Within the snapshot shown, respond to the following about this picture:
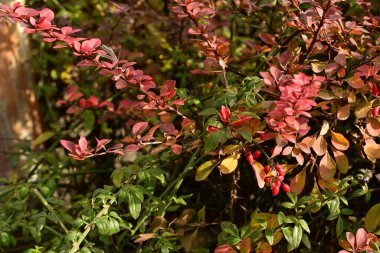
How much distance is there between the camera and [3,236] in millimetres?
1820

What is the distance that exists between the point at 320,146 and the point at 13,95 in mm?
1556

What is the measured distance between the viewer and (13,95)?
8.96ft

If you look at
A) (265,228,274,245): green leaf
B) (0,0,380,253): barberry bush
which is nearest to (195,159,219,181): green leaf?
(0,0,380,253): barberry bush

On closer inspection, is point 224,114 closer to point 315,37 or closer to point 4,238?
point 315,37

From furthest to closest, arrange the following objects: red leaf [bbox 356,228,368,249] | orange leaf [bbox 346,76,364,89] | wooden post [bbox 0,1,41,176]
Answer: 1. wooden post [bbox 0,1,41,176]
2. orange leaf [bbox 346,76,364,89]
3. red leaf [bbox 356,228,368,249]

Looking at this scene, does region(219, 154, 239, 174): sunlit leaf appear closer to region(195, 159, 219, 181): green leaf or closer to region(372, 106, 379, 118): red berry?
region(195, 159, 219, 181): green leaf

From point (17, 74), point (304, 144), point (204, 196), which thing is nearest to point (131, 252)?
point (204, 196)

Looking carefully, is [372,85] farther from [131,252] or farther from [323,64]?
[131,252]

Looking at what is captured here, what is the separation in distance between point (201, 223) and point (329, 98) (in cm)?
52

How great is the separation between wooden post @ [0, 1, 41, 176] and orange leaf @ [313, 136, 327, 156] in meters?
1.42

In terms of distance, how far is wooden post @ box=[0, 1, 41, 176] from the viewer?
8.87ft

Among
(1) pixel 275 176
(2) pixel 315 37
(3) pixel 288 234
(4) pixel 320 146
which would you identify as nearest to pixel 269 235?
(3) pixel 288 234

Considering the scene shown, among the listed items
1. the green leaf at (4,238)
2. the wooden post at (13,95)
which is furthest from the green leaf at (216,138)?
the wooden post at (13,95)

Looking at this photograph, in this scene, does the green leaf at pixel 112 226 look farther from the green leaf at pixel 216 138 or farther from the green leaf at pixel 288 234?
the green leaf at pixel 288 234
